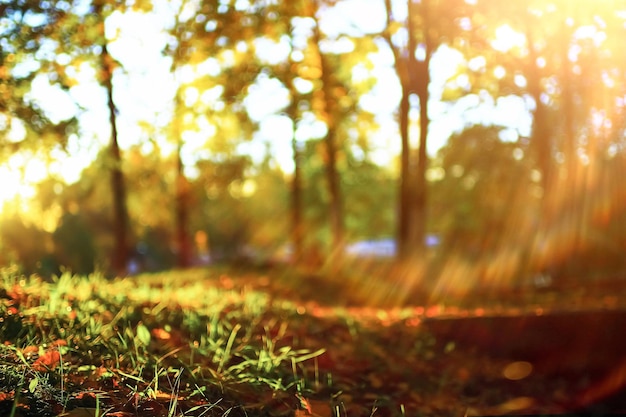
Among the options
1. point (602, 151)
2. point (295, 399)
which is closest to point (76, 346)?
point (295, 399)

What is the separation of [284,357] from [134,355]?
1.18 meters

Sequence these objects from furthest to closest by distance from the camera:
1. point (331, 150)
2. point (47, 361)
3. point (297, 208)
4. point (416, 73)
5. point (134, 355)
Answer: point (297, 208), point (331, 150), point (416, 73), point (134, 355), point (47, 361)

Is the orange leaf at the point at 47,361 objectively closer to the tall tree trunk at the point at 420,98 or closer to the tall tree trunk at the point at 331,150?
the tall tree trunk at the point at 420,98

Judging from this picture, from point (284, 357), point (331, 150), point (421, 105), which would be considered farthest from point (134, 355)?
point (331, 150)

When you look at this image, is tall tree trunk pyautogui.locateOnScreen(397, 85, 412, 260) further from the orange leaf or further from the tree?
the orange leaf

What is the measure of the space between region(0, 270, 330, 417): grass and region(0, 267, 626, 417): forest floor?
0.01 meters

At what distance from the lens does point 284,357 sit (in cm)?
463

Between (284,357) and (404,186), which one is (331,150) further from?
(284,357)

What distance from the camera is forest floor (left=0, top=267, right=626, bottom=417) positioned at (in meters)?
3.66

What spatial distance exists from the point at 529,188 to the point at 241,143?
42.4 feet

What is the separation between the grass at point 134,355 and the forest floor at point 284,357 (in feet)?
0.05

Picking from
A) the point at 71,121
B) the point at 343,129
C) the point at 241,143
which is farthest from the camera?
the point at 241,143

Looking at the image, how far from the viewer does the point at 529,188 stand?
2452cm

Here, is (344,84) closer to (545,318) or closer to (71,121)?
(71,121)
